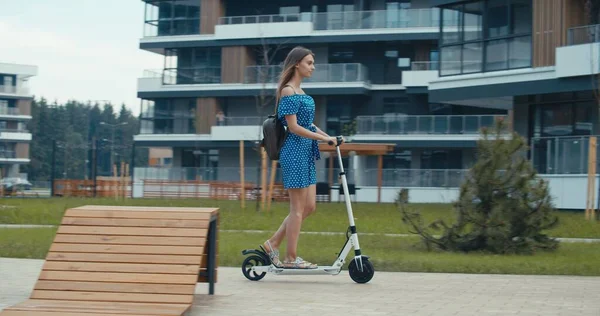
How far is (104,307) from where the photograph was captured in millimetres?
6688

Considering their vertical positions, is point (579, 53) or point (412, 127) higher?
point (579, 53)

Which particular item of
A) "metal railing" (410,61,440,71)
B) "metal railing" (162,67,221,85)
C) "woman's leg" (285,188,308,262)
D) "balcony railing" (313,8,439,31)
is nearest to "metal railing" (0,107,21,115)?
"metal railing" (162,67,221,85)

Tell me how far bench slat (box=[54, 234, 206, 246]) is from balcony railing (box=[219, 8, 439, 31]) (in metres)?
46.2

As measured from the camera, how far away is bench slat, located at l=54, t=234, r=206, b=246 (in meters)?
7.24

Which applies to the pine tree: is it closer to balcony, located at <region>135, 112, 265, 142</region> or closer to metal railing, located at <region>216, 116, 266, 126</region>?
balcony, located at <region>135, 112, 265, 142</region>

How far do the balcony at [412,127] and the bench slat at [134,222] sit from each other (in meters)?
42.0

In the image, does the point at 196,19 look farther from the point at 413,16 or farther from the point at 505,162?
the point at 505,162

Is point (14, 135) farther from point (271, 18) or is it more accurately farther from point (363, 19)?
point (363, 19)

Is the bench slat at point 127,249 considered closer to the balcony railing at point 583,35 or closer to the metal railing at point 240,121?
the balcony railing at point 583,35

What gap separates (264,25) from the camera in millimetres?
56000

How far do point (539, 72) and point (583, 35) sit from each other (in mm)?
1738

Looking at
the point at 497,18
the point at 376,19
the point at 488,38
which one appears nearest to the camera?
the point at 497,18

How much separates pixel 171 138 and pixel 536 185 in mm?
47969

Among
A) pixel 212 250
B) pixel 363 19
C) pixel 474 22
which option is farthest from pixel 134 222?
pixel 363 19
